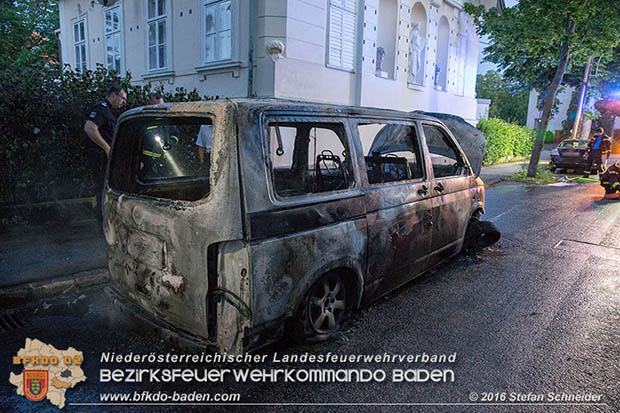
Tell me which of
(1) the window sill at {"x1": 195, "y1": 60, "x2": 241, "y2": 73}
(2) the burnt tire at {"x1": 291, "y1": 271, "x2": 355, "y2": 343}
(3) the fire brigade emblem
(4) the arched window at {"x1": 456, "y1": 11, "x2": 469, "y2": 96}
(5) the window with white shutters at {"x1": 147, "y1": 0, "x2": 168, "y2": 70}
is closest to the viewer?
(3) the fire brigade emblem

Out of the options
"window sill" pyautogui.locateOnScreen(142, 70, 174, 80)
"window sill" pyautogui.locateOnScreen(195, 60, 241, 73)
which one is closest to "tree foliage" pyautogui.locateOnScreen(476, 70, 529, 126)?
"window sill" pyautogui.locateOnScreen(142, 70, 174, 80)

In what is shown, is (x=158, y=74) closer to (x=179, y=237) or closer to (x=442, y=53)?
(x=442, y=53)

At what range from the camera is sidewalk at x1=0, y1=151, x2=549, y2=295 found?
416 centimetres

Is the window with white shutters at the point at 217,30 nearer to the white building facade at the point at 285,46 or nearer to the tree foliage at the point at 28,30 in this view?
the white building facade at the point at 285,46

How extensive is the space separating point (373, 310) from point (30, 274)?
3.58m

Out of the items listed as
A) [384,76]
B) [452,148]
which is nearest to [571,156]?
[384,76]

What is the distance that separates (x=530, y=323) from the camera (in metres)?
3.59

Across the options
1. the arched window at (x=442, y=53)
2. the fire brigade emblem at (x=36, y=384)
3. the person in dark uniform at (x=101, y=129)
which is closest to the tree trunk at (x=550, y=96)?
the arched window at (x=442, y=53)

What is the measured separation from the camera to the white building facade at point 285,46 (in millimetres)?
9977

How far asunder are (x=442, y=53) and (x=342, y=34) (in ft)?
26.4

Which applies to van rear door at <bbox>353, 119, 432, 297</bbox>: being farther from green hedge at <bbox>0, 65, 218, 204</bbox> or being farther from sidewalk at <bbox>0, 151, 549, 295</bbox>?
green hedge at <bbox>0, 65, 218, 204</bbox>

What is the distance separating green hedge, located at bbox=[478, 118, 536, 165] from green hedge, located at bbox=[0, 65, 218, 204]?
53.3 ft

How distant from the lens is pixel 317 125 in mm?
3082

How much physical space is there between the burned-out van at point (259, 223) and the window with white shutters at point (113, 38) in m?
13.8
